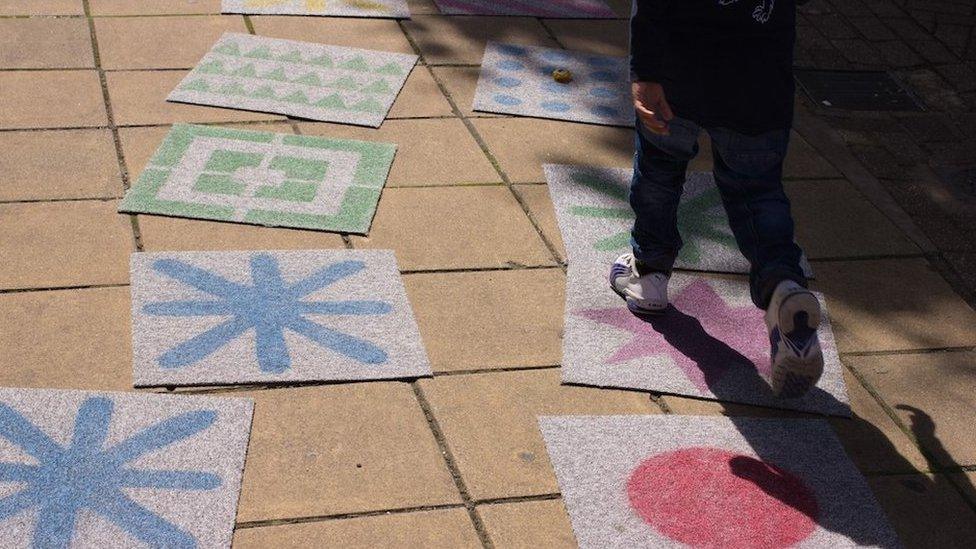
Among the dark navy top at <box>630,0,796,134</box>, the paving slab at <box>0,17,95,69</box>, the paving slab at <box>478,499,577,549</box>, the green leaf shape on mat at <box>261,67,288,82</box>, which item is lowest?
the green leaf shape on mat at <box>261,67,288,82</box>

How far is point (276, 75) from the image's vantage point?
5074 mm

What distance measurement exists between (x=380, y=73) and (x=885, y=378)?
8.77 ft

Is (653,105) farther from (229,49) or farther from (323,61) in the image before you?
(229,49)

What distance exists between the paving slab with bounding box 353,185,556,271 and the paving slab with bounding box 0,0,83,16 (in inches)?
91.6

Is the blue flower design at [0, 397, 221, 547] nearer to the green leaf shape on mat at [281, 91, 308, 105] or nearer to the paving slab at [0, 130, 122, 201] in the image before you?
the paving slab at [0, 130, 122, 201]

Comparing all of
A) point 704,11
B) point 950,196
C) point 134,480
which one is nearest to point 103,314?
point 134,480

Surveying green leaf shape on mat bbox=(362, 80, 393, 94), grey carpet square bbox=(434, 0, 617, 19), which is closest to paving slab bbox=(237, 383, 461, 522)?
green leaf shape on mat bbox=(362, 80, 393, 94)

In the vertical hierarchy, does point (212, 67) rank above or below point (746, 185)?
below

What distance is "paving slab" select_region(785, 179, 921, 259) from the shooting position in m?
4.29

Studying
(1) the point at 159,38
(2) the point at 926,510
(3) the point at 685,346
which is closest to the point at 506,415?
(3) the point at 685,346

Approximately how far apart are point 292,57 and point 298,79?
248 millimetres

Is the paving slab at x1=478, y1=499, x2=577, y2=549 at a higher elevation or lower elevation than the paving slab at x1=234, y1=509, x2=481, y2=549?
lower

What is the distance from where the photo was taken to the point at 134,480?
2.81 meters

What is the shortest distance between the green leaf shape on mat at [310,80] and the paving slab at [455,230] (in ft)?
3.21
